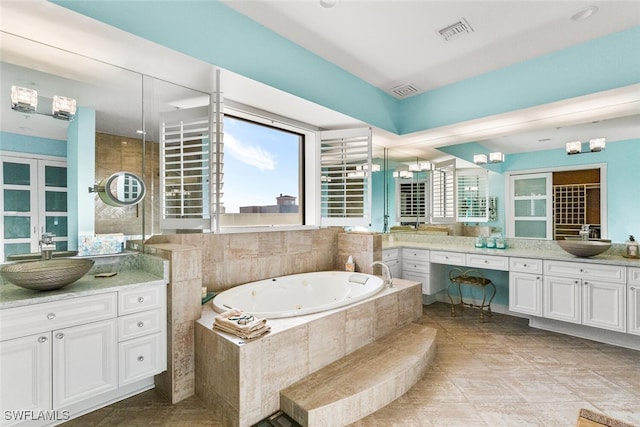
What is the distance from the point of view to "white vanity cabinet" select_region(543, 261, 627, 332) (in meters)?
2.66

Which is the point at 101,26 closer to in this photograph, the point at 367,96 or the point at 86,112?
the point at 86,112

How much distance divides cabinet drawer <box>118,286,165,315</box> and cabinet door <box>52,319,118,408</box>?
0.33 feet

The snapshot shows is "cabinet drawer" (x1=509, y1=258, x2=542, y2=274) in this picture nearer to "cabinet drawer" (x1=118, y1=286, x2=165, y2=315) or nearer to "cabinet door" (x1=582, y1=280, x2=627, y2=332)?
"cabinet door" (x1=582, y1=280, x2=627, y2=332)

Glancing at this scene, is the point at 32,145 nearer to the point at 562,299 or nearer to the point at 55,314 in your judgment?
the point at 55,314

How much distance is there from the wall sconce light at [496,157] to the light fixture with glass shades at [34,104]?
423 cm

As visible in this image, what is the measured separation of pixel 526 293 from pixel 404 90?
8.90 ft

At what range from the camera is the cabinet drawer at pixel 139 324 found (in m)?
1.87

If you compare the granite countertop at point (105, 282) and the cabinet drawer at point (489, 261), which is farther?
the cabinet drawer at point (489, 261)

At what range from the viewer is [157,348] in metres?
2.02

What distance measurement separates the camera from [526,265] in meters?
3.13

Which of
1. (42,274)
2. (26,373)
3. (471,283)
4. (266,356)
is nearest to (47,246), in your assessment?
(42,274)

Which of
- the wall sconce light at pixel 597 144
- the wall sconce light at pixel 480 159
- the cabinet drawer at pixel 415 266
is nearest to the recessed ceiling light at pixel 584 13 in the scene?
the wall sconce light at pixel 597 144

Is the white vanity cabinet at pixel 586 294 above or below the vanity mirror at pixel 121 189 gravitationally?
below

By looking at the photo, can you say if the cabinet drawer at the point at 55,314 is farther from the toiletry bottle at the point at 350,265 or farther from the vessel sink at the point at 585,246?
the vessel sink at the point at 585,246
